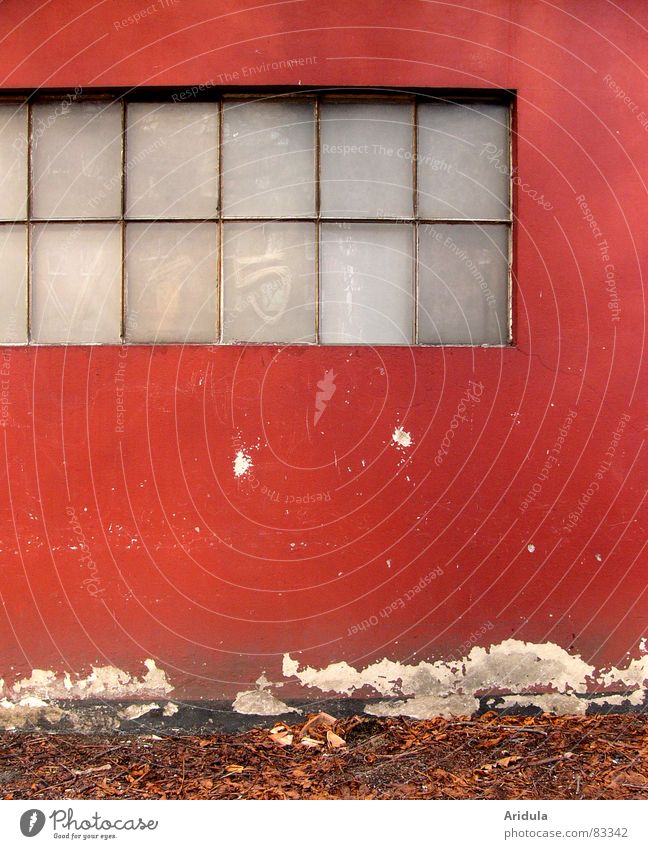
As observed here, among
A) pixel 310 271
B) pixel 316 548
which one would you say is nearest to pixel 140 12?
pixel 310 271

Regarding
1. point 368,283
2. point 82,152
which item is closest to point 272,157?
point 368,283

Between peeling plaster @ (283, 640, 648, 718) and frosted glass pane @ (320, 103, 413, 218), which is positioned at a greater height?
frosted glass pane @ (320, 103, 413, 218)

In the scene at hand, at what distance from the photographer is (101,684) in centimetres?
344

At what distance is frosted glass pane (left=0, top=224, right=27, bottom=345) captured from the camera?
3.55m

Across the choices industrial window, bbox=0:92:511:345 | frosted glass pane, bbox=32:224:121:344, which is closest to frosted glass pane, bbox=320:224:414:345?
industrial window, bbox=0:92:511:345

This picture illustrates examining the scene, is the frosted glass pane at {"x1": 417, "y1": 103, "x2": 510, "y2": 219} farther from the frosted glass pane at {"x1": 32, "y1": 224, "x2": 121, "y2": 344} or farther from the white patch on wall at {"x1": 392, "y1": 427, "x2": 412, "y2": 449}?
the frosted glass pane at {"x1": 32, "y1": 224, "x2": 121, "y2": 344}

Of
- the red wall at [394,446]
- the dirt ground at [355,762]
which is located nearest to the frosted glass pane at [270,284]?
the red wall at [394,446]

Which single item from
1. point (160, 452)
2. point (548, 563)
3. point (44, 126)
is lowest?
point (548, 563)

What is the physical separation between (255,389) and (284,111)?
138 centimetres

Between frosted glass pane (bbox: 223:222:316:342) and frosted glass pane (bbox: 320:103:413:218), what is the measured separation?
24cm

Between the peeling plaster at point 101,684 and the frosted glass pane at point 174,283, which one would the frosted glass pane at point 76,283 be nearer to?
the frosted glass pane at point 174,283

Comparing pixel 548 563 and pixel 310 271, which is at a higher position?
pixel 310 271

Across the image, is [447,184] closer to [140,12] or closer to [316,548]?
[140,12]

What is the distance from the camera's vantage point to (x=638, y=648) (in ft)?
11.3
